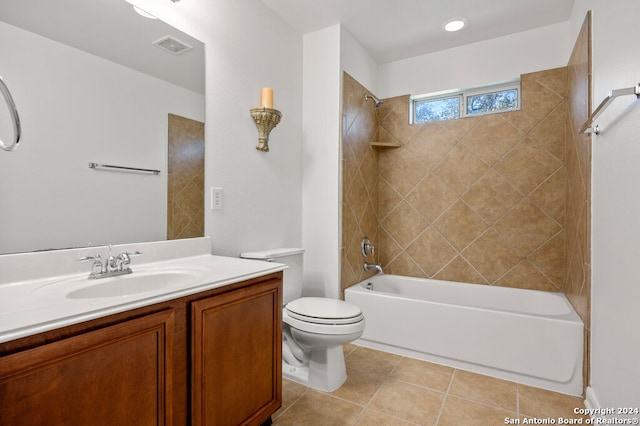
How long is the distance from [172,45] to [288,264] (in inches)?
55.0

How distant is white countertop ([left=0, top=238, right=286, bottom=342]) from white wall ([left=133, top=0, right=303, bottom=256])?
51cm

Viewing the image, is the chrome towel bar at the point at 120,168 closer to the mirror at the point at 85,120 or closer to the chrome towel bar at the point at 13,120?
the mirror at the point at 85,120

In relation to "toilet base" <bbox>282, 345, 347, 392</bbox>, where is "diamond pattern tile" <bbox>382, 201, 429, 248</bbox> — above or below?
above

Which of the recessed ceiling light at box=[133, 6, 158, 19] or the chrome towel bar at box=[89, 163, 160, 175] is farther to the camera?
the recessed ceiling light at box=[133, 6, 158, 19]

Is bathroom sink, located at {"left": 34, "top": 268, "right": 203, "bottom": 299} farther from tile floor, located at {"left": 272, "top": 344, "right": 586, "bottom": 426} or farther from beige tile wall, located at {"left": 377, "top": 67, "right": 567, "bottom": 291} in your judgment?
beige tile wall, located at {"left": 377, "top": 67, "right": 567, "bottom": 291}

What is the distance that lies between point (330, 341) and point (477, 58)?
2586 millimetres

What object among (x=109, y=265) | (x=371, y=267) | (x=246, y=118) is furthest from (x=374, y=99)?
(x=109, y=265)

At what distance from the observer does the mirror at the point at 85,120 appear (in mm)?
1150

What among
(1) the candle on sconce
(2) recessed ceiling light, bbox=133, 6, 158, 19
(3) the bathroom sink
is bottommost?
(3) the bathroom sink

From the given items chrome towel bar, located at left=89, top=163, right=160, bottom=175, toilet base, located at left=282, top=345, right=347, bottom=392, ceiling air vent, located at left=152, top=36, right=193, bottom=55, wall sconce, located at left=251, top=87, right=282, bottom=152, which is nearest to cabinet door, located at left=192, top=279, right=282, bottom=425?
toilet base, located at left=282, top=345, right=347, bottom=392

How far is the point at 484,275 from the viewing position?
2781 mm

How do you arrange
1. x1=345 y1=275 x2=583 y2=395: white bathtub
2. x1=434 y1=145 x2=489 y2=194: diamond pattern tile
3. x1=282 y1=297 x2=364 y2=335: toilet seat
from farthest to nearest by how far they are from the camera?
1. x1=434 y1=145 x2=489 y2=194: diamond pattern tile
2. x1=345 y1=275 x2=583 y2=395: white bathtub
3. x1=282 y1=297 x2=364 y2=335: toilet seat

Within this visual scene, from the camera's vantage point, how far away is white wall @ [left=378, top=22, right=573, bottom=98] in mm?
2521

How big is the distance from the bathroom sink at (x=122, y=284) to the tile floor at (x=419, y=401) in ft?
2.92
